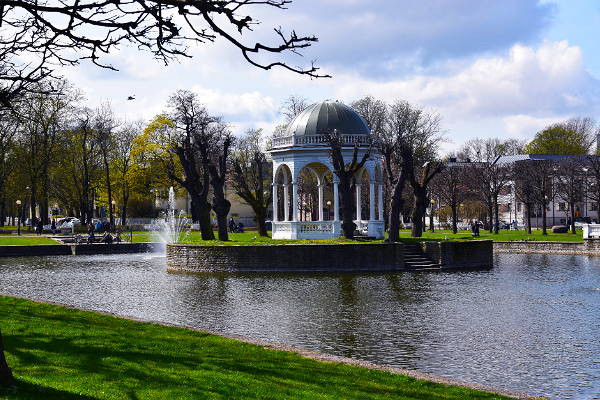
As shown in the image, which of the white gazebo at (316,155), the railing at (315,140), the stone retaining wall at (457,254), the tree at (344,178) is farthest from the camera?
the railing at (315,140)

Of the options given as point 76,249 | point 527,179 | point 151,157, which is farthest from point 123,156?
point 527,179

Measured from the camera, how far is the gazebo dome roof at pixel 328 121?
123 feet

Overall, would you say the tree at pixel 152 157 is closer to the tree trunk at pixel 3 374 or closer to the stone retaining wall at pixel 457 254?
the stone retaining wall at pixel 457 254

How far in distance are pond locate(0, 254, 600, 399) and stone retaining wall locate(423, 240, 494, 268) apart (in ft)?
4.31

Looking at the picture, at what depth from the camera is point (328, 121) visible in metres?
37.6

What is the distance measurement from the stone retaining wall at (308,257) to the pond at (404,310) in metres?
1.42

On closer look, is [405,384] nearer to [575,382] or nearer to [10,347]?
[575,382]

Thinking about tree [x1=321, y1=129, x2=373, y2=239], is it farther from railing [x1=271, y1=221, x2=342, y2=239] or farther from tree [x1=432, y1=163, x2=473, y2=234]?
tree [x1=432, y1=163, x2=473, y2=234]

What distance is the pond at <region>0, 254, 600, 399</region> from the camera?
11.9m

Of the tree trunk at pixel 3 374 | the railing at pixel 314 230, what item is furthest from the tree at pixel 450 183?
the tree trunk at pixel 3 374

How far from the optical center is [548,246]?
134ft

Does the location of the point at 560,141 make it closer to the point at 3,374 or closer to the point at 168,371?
the point at 168,371

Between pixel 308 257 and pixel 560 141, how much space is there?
72154 mm

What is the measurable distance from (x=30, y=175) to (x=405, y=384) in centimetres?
5320
